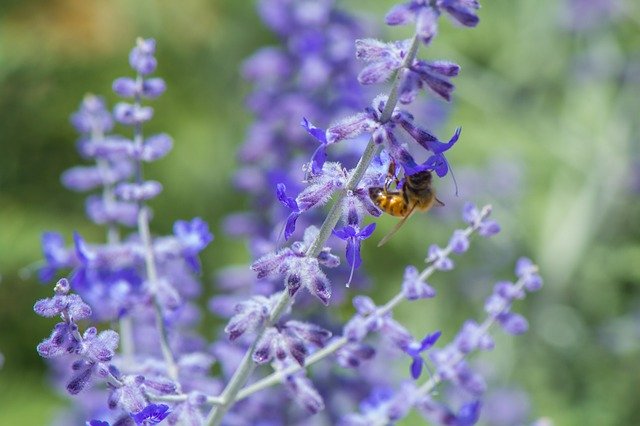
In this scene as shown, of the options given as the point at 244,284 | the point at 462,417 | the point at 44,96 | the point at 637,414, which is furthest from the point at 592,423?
the point at 44,96

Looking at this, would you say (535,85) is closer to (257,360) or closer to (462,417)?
(462,417)

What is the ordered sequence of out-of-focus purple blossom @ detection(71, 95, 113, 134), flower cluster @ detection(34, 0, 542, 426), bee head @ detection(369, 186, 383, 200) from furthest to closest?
out-of-focus purple blossom @ detection(71, 95, 113, 134) → bee head @ detection(369, 186, 383, 200) → flower cluster @ detection(34, 0, 542, 426)

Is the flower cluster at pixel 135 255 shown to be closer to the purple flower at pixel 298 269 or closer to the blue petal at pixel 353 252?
the purple flower at pixel 298 269

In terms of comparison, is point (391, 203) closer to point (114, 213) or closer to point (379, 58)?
point (379, 58)

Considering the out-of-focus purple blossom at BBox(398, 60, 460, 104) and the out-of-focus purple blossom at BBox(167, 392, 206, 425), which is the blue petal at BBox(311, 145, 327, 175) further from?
the out-of-focus purple blossom at BBox(167, 392, 206, 425)

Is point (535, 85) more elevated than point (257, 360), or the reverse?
point (535, 85)

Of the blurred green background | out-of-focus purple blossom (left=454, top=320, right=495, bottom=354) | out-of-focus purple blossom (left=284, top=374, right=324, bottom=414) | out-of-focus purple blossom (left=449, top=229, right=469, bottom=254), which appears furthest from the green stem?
the blurred green background

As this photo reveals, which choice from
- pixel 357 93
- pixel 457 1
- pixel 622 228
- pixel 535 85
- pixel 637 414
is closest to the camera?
pixel 457 1

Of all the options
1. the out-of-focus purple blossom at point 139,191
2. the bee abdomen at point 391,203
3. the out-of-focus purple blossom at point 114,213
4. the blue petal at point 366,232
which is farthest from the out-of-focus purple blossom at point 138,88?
the blue petal at point 366,232
